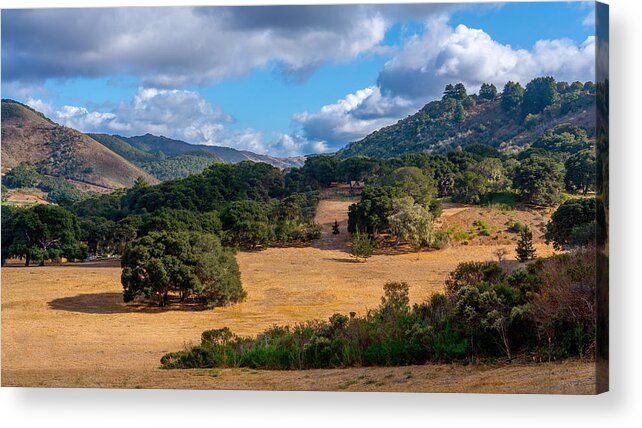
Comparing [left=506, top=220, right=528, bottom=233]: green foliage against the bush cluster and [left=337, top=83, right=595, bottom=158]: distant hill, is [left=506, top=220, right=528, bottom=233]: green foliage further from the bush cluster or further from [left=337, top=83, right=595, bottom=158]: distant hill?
[left=337, top=83, right=595, bottom=158]: distant hill

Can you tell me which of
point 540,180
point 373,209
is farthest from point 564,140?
point 373,209

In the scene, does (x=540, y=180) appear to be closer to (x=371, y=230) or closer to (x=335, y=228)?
(x=371, y=230)

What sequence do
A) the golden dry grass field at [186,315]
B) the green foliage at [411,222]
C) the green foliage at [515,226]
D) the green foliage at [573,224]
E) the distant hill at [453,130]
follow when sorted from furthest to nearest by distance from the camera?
the distant hill at [453,130]
the green foliage at [411,222]
the green foliage at [515,226]
the golden dry grass field at [186,315]
the green foliage at [573,224]

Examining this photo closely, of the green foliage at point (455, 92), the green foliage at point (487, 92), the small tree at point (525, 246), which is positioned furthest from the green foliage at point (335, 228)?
the green foliage at point (487, 92)

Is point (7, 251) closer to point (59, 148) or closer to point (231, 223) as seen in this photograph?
point (59, 148)

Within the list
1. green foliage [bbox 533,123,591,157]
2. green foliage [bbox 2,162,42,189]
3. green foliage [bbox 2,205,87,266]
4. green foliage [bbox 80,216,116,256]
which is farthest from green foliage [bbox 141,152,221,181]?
green foliage [bbox 533,123,591,157]

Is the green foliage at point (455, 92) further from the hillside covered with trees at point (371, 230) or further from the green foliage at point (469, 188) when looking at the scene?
the green foliage at point (469, 188)

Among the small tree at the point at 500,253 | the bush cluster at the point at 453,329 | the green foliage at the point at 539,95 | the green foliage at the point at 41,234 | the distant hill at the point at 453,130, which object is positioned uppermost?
the green foliage at the point at 539,95

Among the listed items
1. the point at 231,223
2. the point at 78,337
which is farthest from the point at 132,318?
the point at 231,223
